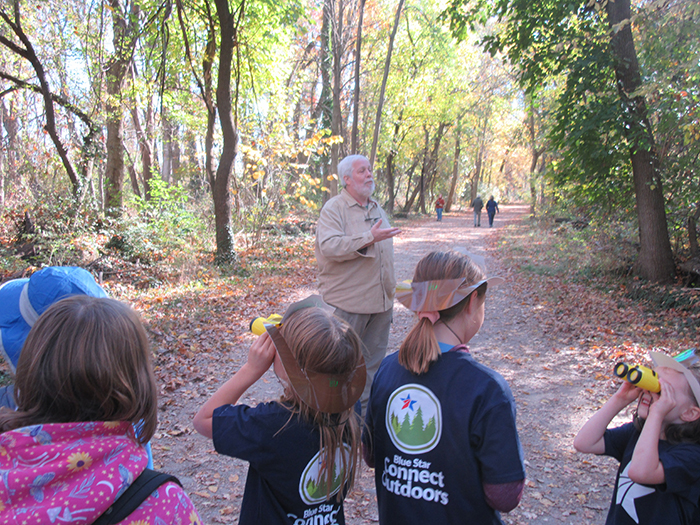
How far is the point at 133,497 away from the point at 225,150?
34.4 ft

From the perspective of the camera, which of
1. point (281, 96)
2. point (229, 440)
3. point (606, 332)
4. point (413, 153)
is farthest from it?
point (413, 153)

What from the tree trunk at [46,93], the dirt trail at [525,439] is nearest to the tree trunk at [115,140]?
the tree trunk at [46,93]

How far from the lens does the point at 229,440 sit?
1.56 m

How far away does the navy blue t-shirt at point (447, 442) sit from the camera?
4.90 feet

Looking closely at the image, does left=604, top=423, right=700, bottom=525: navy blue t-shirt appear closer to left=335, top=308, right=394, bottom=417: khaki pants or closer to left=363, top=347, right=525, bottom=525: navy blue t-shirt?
left=363, top=347, right=525, bottom=525: navy blue t-shirt

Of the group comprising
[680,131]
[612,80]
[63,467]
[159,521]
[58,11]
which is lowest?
[159,521]

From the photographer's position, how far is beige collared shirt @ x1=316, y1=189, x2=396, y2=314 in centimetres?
372

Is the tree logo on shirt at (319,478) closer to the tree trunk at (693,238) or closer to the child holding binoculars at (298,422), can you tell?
the child holding binoculars at (298,422)

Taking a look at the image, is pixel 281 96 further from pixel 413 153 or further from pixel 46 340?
pixel 413 153

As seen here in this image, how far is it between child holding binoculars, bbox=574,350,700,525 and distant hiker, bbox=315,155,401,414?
217 cm

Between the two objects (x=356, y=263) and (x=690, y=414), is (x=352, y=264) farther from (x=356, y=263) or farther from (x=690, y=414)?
(x=690, y=414)

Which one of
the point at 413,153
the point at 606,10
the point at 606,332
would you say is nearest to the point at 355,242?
the point at 606,332

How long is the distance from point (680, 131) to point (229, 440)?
8.03 metres

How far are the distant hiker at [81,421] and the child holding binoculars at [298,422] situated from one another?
29 centimetres
